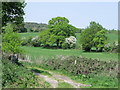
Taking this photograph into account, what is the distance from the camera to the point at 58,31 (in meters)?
59.2

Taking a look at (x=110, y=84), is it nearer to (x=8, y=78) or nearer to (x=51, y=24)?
(x=8, y=78)

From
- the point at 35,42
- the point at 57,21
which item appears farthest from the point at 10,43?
the point at 57,21

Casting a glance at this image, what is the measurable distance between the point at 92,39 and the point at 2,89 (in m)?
38.1

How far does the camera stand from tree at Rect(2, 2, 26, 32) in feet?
60.0

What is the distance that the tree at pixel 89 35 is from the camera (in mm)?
46938

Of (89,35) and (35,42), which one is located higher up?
(89,35)

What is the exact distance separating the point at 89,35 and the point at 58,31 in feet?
44.5

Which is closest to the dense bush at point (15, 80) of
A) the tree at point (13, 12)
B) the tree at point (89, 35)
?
the tree at point (13, 12)

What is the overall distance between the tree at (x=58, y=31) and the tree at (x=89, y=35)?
1004 centimetres

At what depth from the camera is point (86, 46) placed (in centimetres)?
4681

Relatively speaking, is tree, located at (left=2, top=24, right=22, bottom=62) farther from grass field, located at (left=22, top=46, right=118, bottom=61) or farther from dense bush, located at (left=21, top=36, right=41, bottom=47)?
dense bush, located at (left=21, top=36, right=41, bottom=47)

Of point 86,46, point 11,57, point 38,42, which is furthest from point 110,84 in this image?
point 38,42

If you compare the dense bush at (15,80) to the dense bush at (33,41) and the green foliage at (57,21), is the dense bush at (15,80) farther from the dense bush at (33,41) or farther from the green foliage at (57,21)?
the green foliage at (57,21)

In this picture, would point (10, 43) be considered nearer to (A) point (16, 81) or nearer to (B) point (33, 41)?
(A) point (16, 81)
